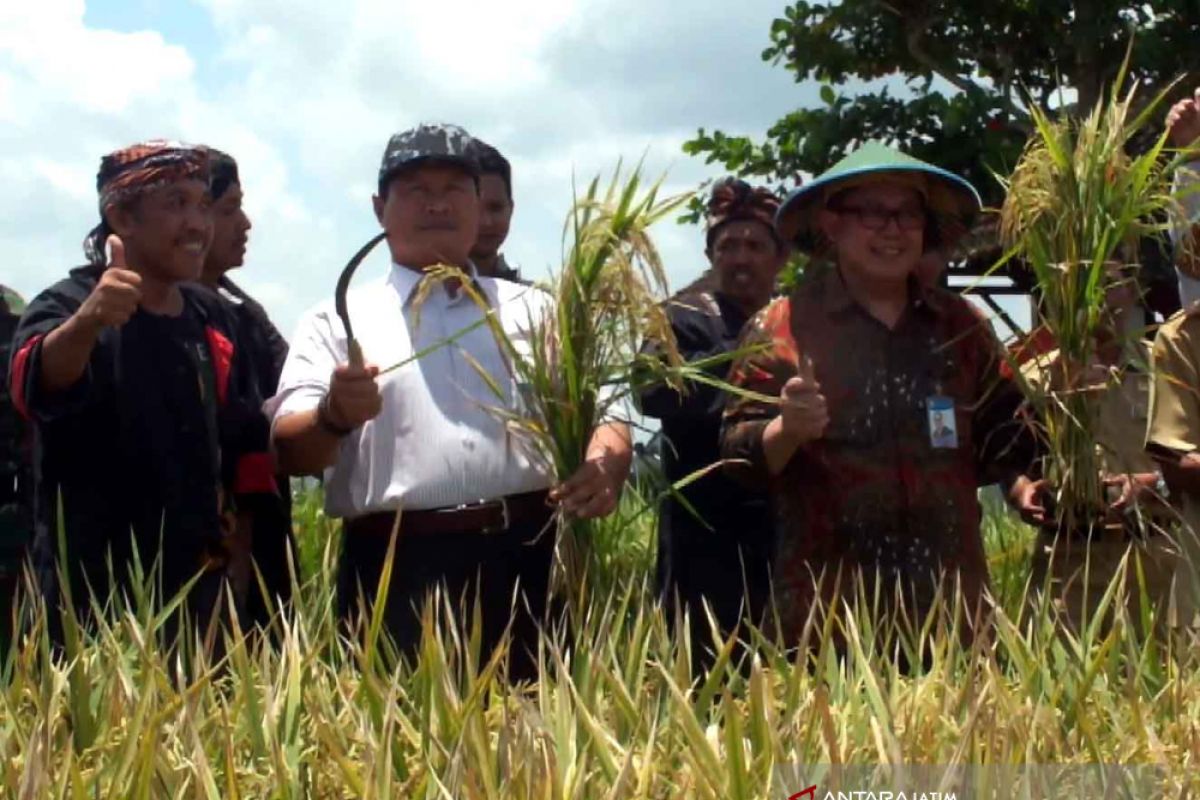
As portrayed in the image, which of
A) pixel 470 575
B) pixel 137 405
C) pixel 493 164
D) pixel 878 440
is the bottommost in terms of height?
pixel 470 575

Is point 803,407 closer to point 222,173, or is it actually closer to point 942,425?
point 942,425

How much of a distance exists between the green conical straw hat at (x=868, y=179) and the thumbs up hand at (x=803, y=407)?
1.49 feet

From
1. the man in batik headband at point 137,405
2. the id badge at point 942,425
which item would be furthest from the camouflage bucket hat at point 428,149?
the id badge at point 942,425

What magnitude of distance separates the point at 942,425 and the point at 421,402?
934mm

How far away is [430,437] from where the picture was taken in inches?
137

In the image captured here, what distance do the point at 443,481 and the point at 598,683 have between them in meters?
0.97

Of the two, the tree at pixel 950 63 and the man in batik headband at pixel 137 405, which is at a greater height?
the tree at pixel 950 63

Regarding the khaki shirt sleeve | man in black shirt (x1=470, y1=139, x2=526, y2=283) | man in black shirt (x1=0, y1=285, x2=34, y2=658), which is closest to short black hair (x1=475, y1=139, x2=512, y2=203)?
man in black shirt (x1=470, y1=139, x2=526, y2=283)

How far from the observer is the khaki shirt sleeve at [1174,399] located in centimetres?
366

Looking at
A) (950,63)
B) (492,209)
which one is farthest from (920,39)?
(492,209)

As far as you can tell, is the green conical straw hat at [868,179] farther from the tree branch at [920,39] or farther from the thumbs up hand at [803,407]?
the tree branch at [920,39]

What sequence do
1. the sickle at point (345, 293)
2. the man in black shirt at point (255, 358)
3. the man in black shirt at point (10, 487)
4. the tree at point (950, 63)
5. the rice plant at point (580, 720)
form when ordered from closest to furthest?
the rice plant at point (580, 720)
the sickle at point (345, 293)
the man in black shirt at point (255, 358)
the man in black shirt at point (10, 487)
the tree at point (950, 63)

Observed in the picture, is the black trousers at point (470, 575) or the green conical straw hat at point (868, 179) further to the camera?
the green conical straw hat at point (868, 179)

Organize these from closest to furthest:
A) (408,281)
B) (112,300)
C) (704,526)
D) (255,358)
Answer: (112,300) < (408,281) < (255,358) < (704,526)
